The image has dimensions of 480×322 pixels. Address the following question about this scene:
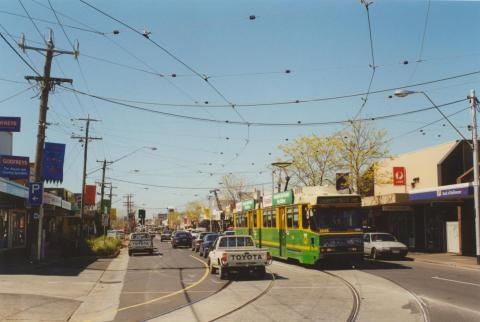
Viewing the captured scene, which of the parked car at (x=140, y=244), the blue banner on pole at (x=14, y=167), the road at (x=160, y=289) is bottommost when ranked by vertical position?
the road at (x=160, y=289)

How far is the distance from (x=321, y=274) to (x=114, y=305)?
9.50m

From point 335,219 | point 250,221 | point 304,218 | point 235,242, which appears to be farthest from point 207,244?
point 235,242

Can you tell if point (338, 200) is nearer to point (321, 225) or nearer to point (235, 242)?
point (321, 225)

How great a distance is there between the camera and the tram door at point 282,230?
26062 millimetres

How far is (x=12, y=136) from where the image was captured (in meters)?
44.6

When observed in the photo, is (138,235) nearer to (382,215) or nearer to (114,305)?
(382,215)

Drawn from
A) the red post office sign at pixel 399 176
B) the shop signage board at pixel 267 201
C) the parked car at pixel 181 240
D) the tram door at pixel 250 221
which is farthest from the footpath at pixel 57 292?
the parked car at pixel 181 240

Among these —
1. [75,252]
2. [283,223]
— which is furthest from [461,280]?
[75,252]

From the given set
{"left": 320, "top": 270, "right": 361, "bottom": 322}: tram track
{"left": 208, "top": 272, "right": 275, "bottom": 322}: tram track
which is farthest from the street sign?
{"left": 320, "top": 270, "right": 361, "bottom": 322}: tram track

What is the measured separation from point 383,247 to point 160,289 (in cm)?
1549

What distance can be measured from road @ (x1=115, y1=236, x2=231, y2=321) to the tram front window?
5086 mm

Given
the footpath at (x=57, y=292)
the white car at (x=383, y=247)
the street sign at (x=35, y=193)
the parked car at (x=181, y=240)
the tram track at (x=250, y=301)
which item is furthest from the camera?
the parked car at (x=181, y=240)

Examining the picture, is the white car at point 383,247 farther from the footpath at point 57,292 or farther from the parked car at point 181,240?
the parked car at point 181,240

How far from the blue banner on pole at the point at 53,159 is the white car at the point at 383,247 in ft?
59.7
